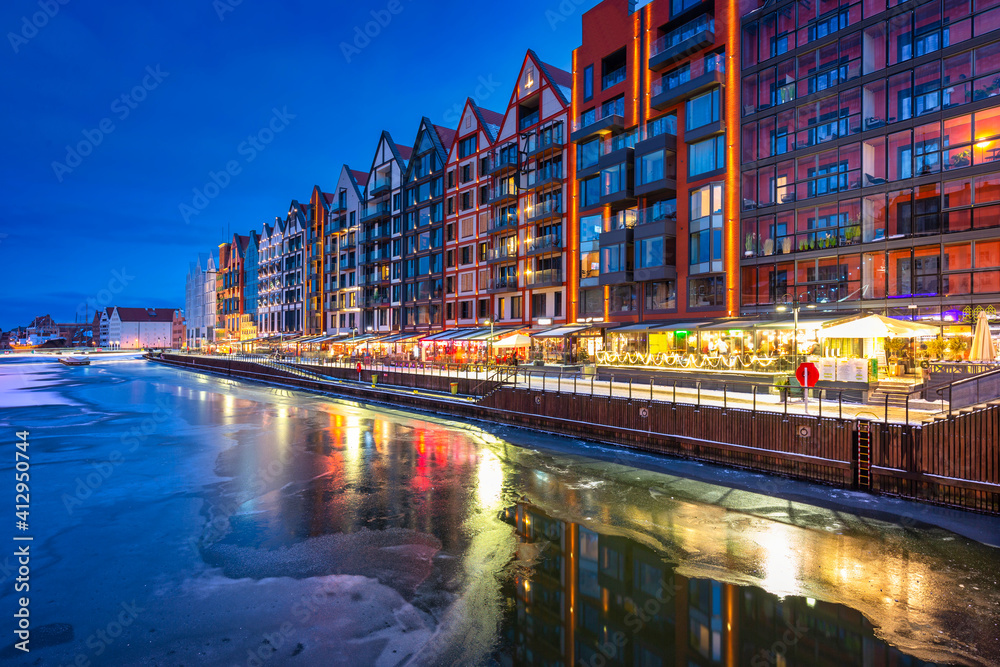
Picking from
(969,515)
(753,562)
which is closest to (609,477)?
(753,562)

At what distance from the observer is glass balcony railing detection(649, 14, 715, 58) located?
3328cm

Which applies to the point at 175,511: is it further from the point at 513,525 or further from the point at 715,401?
the point at 715,401

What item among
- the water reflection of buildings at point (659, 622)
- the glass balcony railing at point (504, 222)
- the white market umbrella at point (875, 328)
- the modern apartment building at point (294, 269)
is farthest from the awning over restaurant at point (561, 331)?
the modern apartment building at point (294, 269)

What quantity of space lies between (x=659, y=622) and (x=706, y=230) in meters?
30.0

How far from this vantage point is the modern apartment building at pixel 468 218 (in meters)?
52.4

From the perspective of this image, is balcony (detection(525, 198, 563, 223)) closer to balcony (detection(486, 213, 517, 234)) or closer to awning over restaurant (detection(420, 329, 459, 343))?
balcony (detection(486, 213, 517, 234))

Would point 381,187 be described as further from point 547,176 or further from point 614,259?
point 614,259

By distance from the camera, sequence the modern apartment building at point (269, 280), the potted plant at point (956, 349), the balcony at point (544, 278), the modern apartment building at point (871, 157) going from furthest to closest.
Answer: the modern apartment building at point (269, 280)
the balcony at point (544, 278)
the modern apartment building at point (871, 157)
the potted plant at point (956, 349)

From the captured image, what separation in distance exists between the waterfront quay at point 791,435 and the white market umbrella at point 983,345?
521 cm

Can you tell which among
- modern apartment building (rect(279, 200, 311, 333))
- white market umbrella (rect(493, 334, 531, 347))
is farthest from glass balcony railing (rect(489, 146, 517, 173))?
modern apartment building (rect(279, 200, 311, 333))

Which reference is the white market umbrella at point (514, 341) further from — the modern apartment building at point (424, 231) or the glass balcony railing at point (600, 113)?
the modern apartment building at point (424, 231)

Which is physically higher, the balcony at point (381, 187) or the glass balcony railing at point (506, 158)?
the balcony at point (381, 187)

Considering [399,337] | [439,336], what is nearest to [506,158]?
[439,336]

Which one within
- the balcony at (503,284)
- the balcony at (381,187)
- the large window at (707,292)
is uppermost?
the balcony at (381,187)
